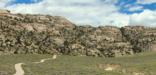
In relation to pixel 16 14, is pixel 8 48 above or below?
below

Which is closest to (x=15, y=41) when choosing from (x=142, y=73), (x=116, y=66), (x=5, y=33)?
(x=5, y=33)

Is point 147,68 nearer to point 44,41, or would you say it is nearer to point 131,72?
point 131,72

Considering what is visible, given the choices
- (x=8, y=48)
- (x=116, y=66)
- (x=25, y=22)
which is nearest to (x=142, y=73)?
(x=116, y=66)

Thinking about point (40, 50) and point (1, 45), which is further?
point (40, 50)

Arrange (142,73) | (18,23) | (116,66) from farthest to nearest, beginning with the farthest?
(18,23) < (116,66) < (142,73)

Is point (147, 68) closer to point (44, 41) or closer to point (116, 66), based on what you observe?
point (116, 66)

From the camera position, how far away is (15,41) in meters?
184

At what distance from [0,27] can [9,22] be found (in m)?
6.66

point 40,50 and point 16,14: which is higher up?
point 16,14

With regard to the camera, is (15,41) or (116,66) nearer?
(116,66)

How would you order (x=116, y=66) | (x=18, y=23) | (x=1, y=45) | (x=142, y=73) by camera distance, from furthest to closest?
1. (x=18, y=23)
2. (x=1, y=45)
3. (x=116, y=66)
4. (x=142, y=73)

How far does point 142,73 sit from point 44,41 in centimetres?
9751

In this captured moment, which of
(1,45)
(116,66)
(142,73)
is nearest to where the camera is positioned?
(142,73)

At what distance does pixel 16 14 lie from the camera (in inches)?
7825
